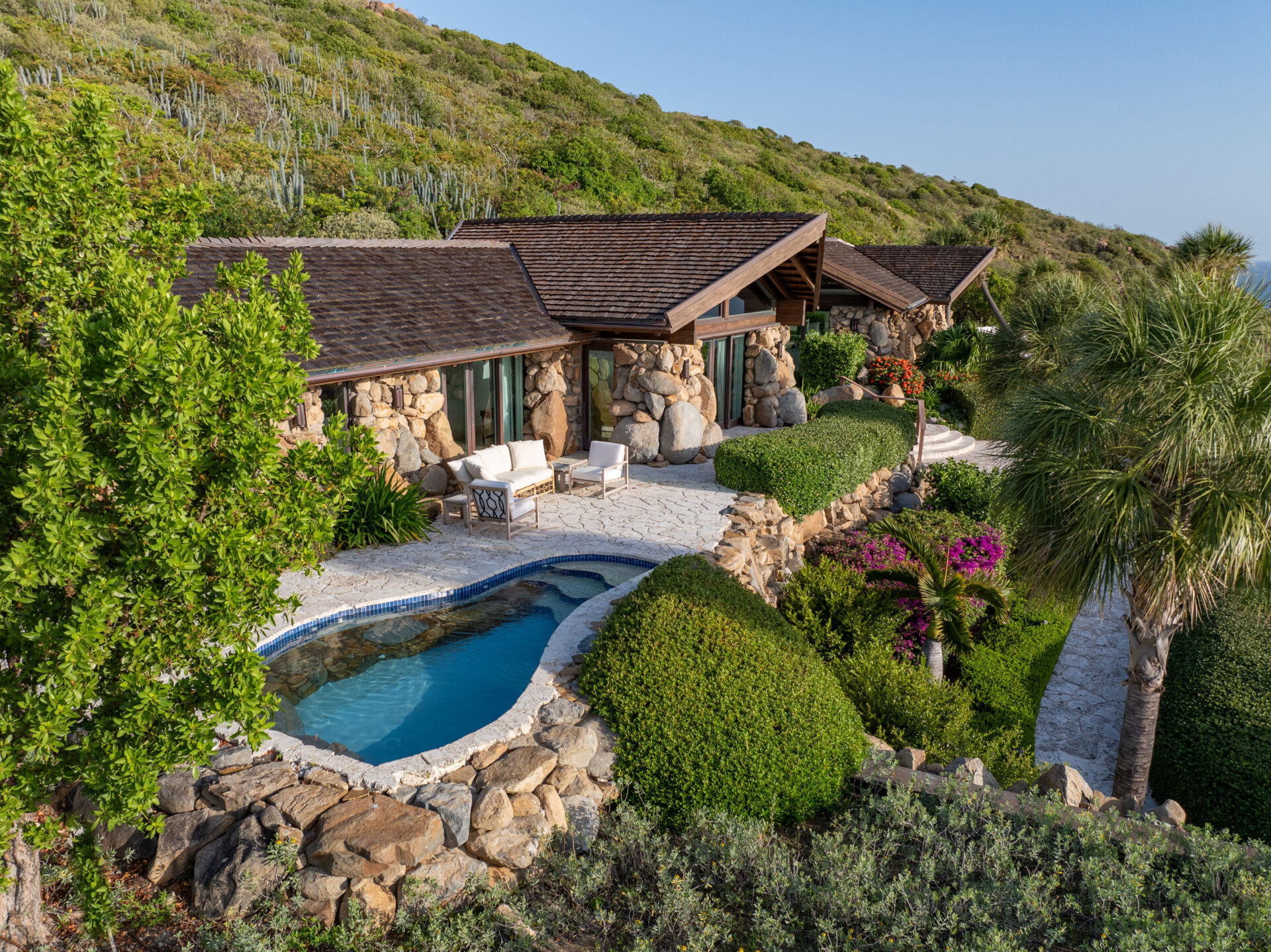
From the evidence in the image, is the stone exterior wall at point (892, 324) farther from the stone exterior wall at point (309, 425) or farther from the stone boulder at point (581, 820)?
the stone boulder at point (581, 820)

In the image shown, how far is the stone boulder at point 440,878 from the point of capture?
5.24 metres

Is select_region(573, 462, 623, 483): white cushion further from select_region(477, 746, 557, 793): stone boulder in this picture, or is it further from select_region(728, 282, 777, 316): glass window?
select_region(477, 746, 557, 793): stone boulder

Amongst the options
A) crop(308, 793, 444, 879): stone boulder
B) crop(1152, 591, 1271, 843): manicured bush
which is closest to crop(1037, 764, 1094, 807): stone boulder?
crop(1152, 591, 1271, 843): manicured bush

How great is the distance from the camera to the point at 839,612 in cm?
1064

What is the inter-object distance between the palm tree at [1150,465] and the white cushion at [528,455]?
7.34 m

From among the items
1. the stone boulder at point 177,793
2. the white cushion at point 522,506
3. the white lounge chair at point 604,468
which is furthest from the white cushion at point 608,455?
the stone boulder at point 177,793

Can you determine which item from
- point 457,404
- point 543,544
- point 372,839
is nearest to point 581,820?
point 372,839

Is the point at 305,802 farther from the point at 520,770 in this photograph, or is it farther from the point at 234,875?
the point at 520,770

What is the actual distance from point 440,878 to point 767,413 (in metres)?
15.6

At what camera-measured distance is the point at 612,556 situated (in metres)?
11.3

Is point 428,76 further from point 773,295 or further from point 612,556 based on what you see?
point 612,556

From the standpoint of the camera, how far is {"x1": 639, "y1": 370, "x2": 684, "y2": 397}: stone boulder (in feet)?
52.7

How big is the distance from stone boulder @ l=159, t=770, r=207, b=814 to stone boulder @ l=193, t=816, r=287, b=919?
1.66 feet

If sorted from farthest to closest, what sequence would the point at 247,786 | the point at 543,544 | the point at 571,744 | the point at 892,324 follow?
the point at 892,324, the point at 543,544, the point at 571,744, the point at 247,786
